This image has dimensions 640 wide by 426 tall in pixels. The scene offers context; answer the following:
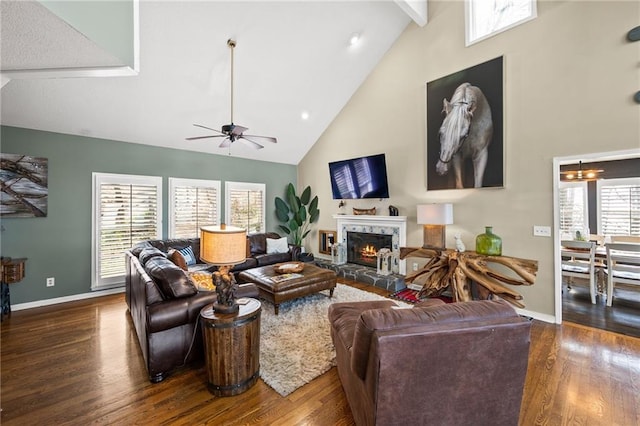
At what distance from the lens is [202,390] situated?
7.52 ft

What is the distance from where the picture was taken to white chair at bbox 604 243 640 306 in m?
3.71

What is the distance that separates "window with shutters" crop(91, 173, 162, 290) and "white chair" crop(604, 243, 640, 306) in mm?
7582

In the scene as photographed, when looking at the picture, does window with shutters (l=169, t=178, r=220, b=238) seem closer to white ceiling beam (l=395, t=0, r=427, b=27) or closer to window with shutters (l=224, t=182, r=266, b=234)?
window with shutters (l=224, t=182, r=266, b=234)

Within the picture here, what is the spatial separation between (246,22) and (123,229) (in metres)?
4.15

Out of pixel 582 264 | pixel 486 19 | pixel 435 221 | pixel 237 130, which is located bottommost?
pixel 582 264

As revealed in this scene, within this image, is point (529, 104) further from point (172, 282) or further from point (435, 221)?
point (172, 282)

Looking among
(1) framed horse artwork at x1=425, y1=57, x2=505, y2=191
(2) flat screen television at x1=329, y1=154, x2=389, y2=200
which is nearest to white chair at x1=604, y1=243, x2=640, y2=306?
(1) framed horse artwork at x1=425, y1=57, x2=505, y2=191

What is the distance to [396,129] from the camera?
5.52 meters

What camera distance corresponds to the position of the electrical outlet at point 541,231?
12.1ft

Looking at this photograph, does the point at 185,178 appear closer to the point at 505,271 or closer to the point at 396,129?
the point at 396,129

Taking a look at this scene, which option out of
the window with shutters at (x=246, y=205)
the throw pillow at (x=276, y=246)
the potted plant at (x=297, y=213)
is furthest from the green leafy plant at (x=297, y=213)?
the throw pillow at (x=276, y=246)

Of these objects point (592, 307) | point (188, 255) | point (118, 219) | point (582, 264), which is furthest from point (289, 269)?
point (582, 264)

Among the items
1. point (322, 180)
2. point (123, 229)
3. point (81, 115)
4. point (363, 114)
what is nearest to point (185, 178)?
point (123, 229)

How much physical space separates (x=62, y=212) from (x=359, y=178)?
214 inches
